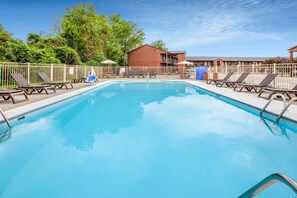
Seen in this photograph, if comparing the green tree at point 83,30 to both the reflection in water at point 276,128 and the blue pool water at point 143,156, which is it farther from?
the reflection in water at point 276,128

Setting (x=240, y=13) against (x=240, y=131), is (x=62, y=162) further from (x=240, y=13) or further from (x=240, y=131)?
(x=240, y=13)

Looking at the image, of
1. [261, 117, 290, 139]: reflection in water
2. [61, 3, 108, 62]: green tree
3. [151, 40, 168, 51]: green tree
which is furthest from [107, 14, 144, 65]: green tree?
[261, 117, 290, 139]: reflection in water

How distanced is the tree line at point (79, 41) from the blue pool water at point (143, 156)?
47.1 feet

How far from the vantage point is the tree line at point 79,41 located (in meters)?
21.3

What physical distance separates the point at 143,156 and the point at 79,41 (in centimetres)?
3666

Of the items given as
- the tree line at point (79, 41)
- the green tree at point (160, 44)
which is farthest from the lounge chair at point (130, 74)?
the green tree at point (160, 44)

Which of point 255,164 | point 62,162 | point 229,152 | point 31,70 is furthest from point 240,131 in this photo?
point 31,70

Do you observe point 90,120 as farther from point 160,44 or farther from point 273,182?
point 160,44

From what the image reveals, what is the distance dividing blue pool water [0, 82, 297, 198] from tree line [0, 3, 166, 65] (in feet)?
47.1

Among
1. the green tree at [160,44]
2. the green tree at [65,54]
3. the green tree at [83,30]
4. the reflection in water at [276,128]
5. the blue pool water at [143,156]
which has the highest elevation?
the green tree at [160,44]

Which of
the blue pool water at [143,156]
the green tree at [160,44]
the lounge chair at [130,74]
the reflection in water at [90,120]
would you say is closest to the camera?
the blue pool water at [143,156]

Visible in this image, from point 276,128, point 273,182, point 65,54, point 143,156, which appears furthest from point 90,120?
point 65,54

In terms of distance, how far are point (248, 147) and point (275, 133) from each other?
1.44m

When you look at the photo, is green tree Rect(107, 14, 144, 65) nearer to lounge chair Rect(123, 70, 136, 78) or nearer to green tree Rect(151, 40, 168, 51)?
green tree Rect(151, 40, 168, 51)
